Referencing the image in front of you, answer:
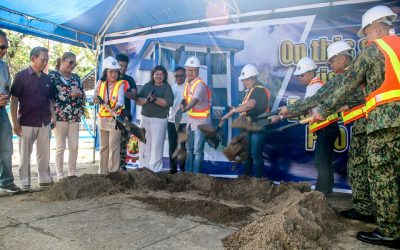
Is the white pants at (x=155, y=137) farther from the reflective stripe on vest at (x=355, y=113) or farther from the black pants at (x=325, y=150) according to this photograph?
the reflective stripe on vest at (x=355, y=113)

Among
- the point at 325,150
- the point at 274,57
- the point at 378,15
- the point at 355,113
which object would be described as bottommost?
the point at 325,150

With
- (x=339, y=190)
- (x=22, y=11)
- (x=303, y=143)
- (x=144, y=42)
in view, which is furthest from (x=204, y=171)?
(x=22, y=11)

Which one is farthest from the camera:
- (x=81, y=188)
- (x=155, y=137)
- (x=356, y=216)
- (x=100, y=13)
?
(x=100, y=13)

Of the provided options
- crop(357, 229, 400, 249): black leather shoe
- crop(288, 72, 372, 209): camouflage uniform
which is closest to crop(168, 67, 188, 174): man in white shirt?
crop(288, 72, 372, 209): camouflage uniform

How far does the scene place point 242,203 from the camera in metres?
3.66

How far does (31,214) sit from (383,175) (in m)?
3.14

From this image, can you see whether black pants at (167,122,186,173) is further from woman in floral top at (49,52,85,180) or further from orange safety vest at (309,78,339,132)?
orange safety vest at (309,78,339,132)

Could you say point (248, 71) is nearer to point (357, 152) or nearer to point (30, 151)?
point (357, 152)

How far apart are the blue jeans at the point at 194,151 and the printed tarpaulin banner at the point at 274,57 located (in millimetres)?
310

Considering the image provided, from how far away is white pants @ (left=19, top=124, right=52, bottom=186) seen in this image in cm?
400

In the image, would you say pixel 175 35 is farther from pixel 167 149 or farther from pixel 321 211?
pixel 321 211

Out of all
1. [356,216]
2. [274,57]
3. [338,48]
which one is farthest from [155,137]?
[356,216]

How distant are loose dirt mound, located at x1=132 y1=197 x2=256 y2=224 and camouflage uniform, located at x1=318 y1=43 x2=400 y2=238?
1176 millimetres

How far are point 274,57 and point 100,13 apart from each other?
317cm
